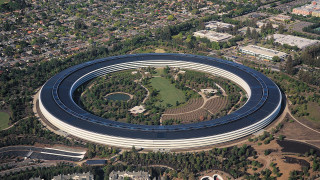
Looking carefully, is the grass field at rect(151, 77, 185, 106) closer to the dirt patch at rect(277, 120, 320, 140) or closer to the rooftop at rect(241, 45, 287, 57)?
the dirt patch at rect(277, 120, 320, 140)

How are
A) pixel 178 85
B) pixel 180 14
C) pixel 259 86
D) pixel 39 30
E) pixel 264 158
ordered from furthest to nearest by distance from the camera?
pixel 180 14, pixel 39 30, pixel 178 85, pixel 259 86, pixel 264 158

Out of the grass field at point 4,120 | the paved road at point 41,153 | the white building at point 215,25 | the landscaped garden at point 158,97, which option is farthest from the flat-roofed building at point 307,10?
the grass field at point 4,120

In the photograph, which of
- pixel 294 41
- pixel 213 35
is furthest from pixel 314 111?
pixel 213 35

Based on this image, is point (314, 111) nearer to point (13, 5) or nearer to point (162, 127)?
point (162, 127)

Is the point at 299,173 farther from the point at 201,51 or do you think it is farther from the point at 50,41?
the point at 50,41

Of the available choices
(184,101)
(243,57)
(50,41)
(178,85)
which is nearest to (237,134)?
(184,101)

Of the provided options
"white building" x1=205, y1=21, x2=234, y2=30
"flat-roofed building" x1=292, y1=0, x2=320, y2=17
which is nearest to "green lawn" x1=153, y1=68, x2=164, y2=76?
"white building" x1=205, y1=21, x2=234, y2=30

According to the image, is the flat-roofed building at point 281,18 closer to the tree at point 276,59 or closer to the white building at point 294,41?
the white building at point 294,41
